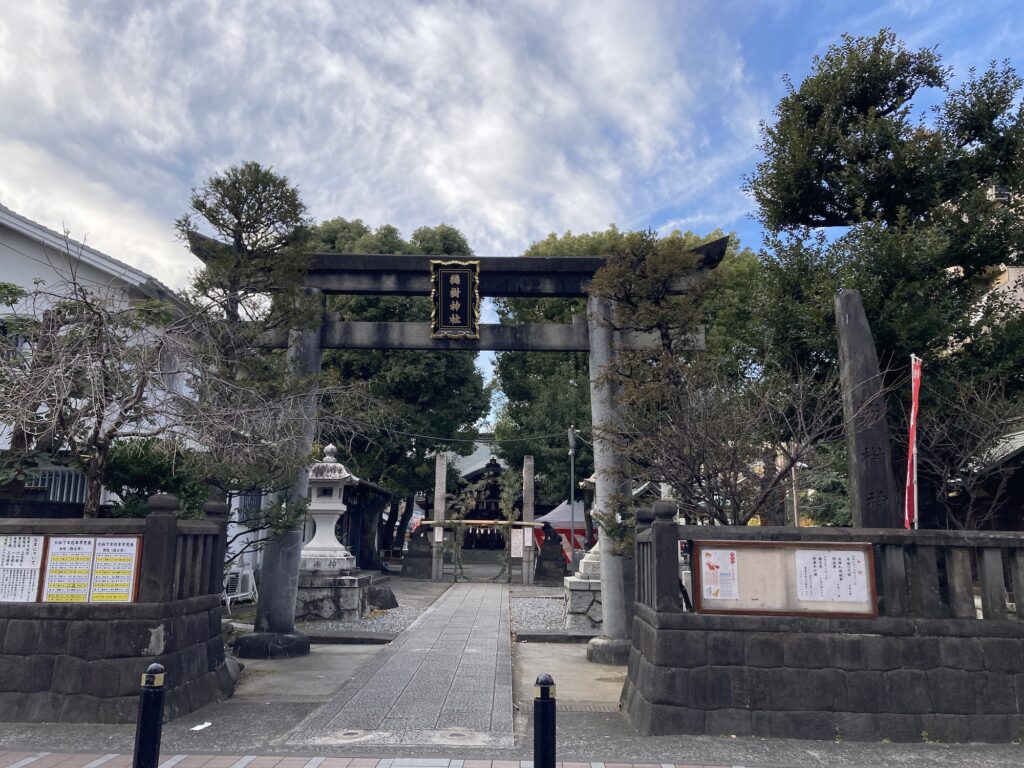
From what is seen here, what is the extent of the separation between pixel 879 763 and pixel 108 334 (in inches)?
330

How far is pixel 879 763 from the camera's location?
620cm

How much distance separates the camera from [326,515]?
1673cm

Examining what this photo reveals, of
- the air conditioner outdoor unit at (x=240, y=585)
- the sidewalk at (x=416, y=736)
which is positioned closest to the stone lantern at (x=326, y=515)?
the air conditioner outdoor unit at (x=240, y=585)

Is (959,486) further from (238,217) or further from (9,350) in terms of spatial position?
(9,350)

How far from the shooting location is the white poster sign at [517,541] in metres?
27.7

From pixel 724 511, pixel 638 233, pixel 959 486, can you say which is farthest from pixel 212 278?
pixel 959 486

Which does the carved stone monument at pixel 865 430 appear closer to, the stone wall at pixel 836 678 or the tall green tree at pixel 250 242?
the stone wall at pixel 836 678

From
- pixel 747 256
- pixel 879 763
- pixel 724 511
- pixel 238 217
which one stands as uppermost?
pixel 747 256

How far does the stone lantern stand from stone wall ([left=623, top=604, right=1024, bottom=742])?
34.3 feet

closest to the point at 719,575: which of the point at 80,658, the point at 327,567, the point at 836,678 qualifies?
the point at 836,678

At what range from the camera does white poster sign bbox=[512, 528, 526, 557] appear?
27672 mm

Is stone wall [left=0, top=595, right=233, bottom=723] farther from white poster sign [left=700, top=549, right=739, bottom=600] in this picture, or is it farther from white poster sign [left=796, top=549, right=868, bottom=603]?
white poster sign [left=796, top=549, right=868, bottom=603]

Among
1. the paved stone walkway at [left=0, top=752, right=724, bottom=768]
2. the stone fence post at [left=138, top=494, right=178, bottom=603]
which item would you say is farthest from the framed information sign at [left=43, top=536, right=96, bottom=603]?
the paved stone walkway at [left=0, top=752, right=724, bottom=768]

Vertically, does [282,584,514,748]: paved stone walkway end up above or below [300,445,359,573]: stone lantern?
below
